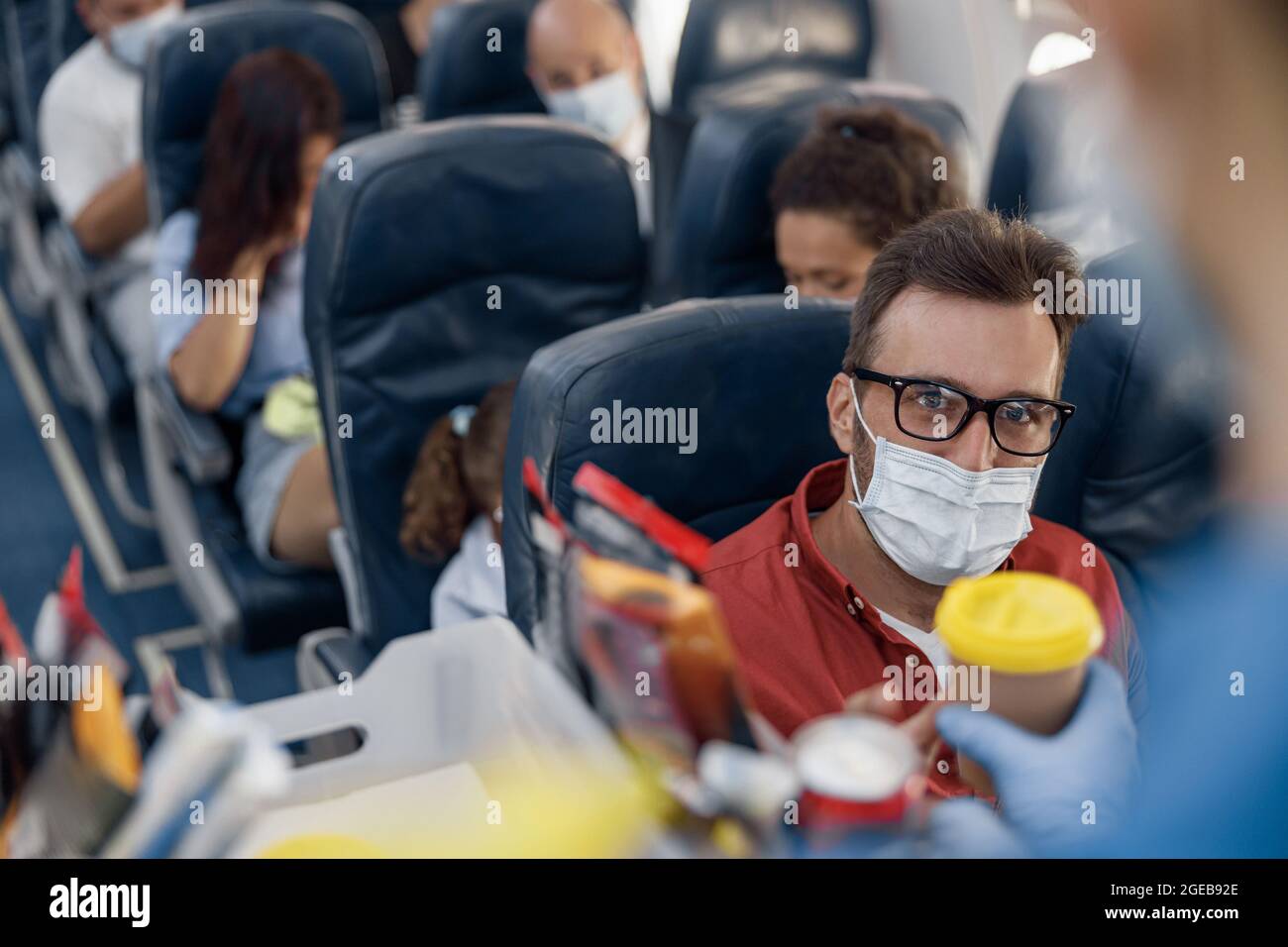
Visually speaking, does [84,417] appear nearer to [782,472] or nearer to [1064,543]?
[782,472]

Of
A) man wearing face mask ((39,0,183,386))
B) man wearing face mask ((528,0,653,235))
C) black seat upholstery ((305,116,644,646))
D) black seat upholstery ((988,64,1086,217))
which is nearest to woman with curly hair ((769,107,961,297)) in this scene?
black seat upholstery ((305,116,644,646))

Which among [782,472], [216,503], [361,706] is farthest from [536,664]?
[216,503]

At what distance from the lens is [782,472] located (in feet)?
5.41

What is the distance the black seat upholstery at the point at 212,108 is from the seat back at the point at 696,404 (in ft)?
3.29

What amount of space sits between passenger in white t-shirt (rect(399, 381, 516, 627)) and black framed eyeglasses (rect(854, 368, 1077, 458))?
2.63 ft

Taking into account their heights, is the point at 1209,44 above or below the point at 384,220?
above

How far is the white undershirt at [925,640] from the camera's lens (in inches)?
55.1

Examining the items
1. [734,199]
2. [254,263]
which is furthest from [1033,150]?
[254,263]

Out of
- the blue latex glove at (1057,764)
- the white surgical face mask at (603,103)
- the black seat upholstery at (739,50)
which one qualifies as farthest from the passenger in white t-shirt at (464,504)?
the black seat upholstery at (739,50)

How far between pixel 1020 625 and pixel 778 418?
95cm

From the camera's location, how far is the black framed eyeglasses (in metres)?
1.31

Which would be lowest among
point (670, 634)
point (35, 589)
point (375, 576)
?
point (35, 589)

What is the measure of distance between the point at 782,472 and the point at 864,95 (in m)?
1.13

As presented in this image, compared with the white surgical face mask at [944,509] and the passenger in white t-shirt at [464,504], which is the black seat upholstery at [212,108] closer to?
the passenger in white t-shirt at [464,504]
